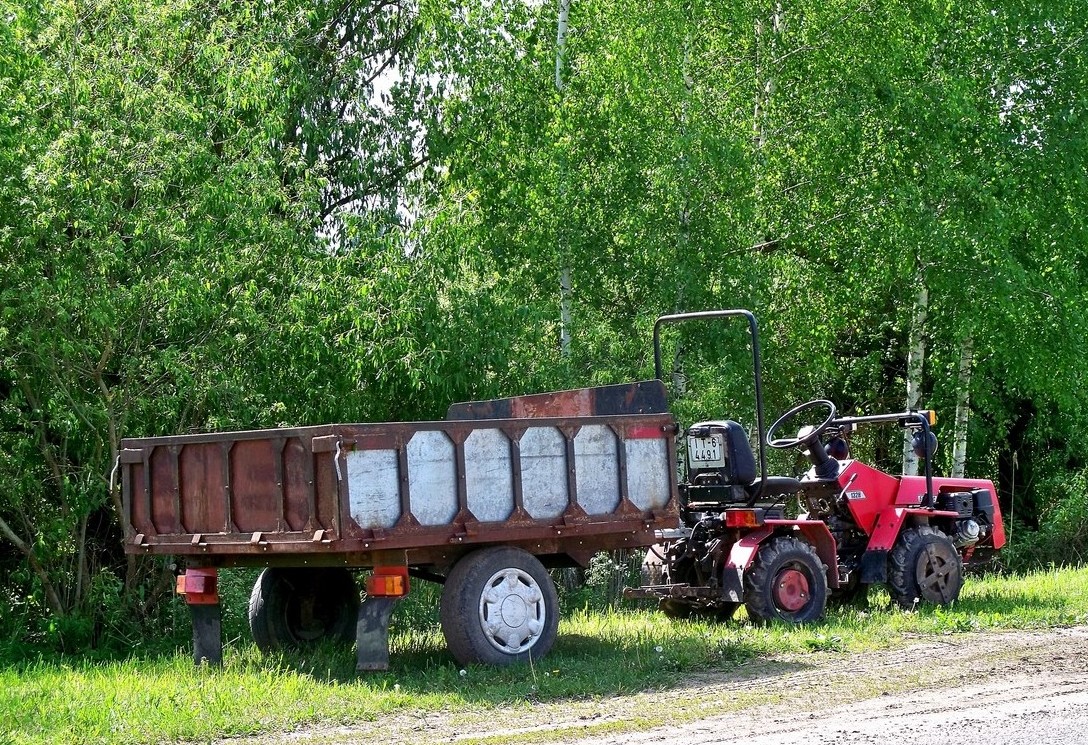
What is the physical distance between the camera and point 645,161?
17906 millimetres

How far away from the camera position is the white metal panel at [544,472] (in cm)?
960

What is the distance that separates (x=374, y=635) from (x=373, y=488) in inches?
41.5

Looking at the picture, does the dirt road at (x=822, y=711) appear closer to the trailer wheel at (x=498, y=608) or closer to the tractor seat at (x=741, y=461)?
the trailer wheel at (x=498, y=608)

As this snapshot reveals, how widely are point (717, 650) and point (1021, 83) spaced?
14.5 metres

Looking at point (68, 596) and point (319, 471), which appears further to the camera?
point (68, 596)

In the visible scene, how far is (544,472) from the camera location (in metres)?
9.69

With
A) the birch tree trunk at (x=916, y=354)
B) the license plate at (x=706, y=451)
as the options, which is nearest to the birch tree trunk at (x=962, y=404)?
the birch tree trunk at (x=916, y=354)

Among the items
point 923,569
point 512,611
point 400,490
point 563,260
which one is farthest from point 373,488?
point 563,260

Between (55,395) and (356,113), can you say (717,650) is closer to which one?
(55,395)

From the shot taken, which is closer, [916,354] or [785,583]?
→ [785,583]

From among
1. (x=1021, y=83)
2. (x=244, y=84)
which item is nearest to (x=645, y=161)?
(x=244, y=84)

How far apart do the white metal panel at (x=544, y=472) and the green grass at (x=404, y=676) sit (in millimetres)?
1090

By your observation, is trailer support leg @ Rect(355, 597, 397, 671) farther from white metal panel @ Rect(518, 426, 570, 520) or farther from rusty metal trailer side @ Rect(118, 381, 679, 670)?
white metal panel @ Rect(518, 426, 570, 520)

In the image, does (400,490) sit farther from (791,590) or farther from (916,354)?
(916,354)
